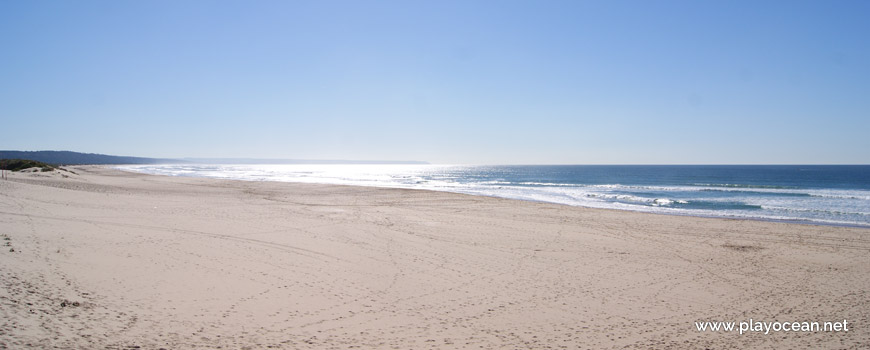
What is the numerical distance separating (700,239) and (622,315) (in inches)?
397

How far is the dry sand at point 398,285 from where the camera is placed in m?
5.96

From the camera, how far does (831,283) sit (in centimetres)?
964

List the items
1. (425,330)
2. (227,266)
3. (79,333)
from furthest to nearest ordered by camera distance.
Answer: (227,266) < (425,330) < (79,333)

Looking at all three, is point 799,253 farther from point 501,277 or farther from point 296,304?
point 296,304

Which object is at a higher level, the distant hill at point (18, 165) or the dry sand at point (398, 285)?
the distant hill at point (18, 165)

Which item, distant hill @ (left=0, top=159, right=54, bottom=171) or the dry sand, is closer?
the dry sand

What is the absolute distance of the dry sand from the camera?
19.6 ft

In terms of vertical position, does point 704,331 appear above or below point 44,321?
below

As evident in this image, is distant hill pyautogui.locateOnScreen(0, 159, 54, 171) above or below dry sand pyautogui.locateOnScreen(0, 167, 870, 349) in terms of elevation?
above

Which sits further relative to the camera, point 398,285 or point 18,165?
point 18,165

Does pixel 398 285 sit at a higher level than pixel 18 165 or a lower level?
lower

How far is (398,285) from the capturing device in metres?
8.52

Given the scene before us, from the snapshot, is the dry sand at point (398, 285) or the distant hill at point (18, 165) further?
the distant hill at point (18, 165)

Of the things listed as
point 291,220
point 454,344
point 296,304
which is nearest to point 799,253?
point 454,344
